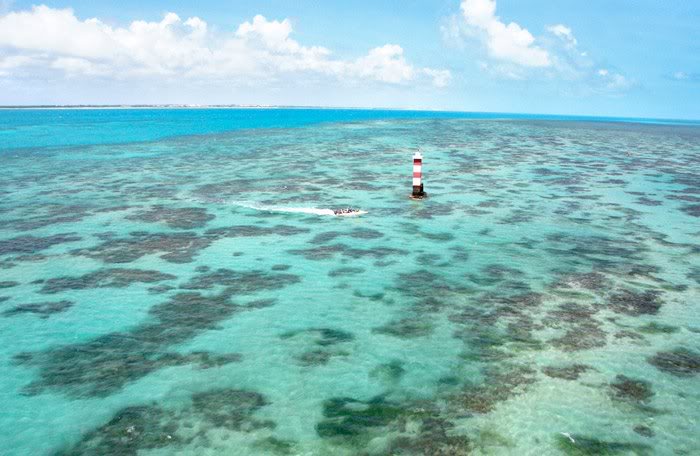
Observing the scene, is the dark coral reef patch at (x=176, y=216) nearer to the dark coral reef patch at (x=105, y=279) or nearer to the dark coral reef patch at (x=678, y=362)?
the dark coral reef patch at (x=105, y=279)

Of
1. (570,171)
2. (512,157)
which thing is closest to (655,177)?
(570,171)

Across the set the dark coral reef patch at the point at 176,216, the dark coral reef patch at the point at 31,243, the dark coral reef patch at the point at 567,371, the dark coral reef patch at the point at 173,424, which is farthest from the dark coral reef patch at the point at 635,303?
the dark coral reef patch at the point at 31,243

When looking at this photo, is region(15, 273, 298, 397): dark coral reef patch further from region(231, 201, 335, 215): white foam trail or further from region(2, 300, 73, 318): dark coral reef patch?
region(231, 201, 335, 215): white foam trail

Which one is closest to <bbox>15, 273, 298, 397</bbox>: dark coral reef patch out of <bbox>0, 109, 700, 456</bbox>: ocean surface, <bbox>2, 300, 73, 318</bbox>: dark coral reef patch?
<bbox>0, 109, 700, 456</bbox>: ocean surface

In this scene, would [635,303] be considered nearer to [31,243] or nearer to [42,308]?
[42,308]

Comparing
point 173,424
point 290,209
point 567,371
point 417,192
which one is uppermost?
point 417,192

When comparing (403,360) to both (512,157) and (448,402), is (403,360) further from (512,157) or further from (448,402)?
(512,157)

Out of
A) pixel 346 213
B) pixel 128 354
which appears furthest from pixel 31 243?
pixel 346 213

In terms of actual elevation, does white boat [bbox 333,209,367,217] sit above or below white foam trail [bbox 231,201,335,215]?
above
